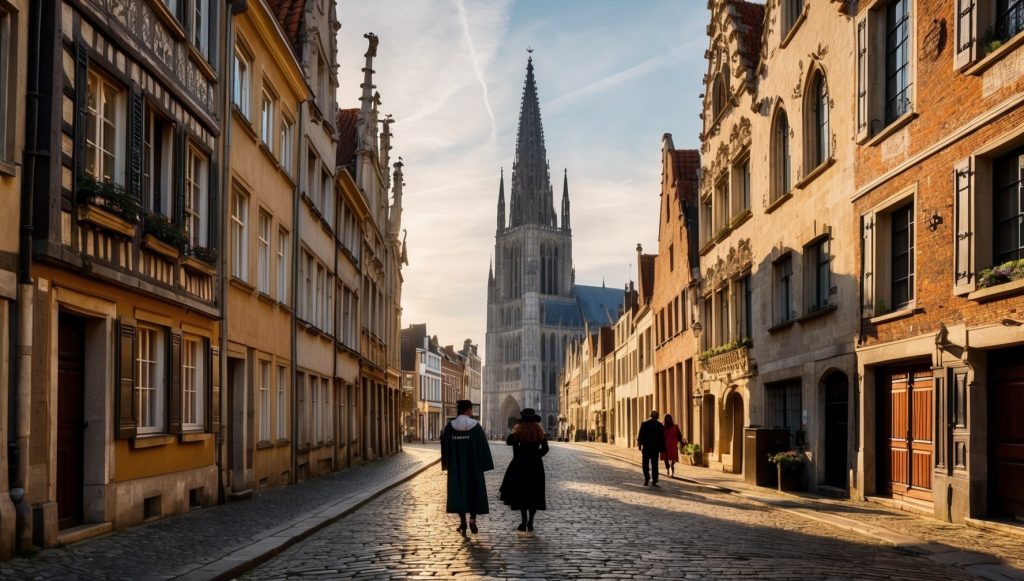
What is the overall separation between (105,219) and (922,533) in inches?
409

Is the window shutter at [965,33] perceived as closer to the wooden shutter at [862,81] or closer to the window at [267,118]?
the wooden shutter at [862,81]

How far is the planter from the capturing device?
22344mm

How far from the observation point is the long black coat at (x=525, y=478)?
1438cm

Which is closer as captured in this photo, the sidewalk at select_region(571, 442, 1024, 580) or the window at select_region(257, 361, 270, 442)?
the sidewalk at select_region(571, 442, 1024, 580)

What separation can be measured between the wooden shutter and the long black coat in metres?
8.55

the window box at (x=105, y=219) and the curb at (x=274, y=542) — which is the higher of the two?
the window box at (x=105, y=219)

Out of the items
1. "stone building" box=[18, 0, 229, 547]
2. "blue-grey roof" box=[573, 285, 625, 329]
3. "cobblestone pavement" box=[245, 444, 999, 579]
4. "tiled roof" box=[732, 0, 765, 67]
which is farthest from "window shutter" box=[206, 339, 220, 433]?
"blue-grey roof" box=[573, 285, 625, 329]

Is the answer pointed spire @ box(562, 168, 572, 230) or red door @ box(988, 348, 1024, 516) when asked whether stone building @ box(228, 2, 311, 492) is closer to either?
red door @ box(988, 348, 1024, 516)

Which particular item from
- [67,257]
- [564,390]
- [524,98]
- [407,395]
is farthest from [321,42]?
[524,98]

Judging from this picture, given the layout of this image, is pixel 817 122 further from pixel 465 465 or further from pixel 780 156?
pixel 465 465

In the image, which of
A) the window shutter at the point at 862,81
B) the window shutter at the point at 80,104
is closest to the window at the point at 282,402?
the window shutter at the point at 80,104

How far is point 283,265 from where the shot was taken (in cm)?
2397

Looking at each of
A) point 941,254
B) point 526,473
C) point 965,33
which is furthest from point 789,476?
point 965,33

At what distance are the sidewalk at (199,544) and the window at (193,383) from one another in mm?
1347
